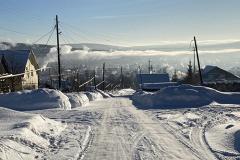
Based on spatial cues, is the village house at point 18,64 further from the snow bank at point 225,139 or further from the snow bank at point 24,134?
the snow bank at point 225,139

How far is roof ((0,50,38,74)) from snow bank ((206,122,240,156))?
46428mm

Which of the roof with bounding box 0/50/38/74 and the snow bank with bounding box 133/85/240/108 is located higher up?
the roof with bounding box 0/50/38/74

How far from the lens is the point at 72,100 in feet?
113

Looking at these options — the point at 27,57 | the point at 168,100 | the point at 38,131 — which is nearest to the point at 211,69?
the point at 27,57

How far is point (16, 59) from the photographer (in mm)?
63094

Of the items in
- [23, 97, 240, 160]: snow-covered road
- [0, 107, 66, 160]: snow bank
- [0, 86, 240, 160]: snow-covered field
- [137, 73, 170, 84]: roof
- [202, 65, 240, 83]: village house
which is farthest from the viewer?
[137, 73, 170, 84]: roof

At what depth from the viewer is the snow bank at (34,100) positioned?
29453 millimetres

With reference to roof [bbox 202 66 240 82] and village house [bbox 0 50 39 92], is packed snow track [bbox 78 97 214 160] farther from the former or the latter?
roof [bbox 202 66 240 82]

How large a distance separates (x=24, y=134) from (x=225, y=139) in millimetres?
6411

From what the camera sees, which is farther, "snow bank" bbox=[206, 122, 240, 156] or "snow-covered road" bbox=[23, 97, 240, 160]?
"snow bank" bbox=[206, 122, 240, 156]

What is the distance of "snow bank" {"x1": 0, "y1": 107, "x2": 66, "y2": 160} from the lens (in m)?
11.4

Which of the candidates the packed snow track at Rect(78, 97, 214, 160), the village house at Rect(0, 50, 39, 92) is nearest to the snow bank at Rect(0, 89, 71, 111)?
the packed snow track at Rect(78, 97, 214, 160)

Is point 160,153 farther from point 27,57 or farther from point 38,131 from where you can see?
point 27,57

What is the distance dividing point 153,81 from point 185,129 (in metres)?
93.4
